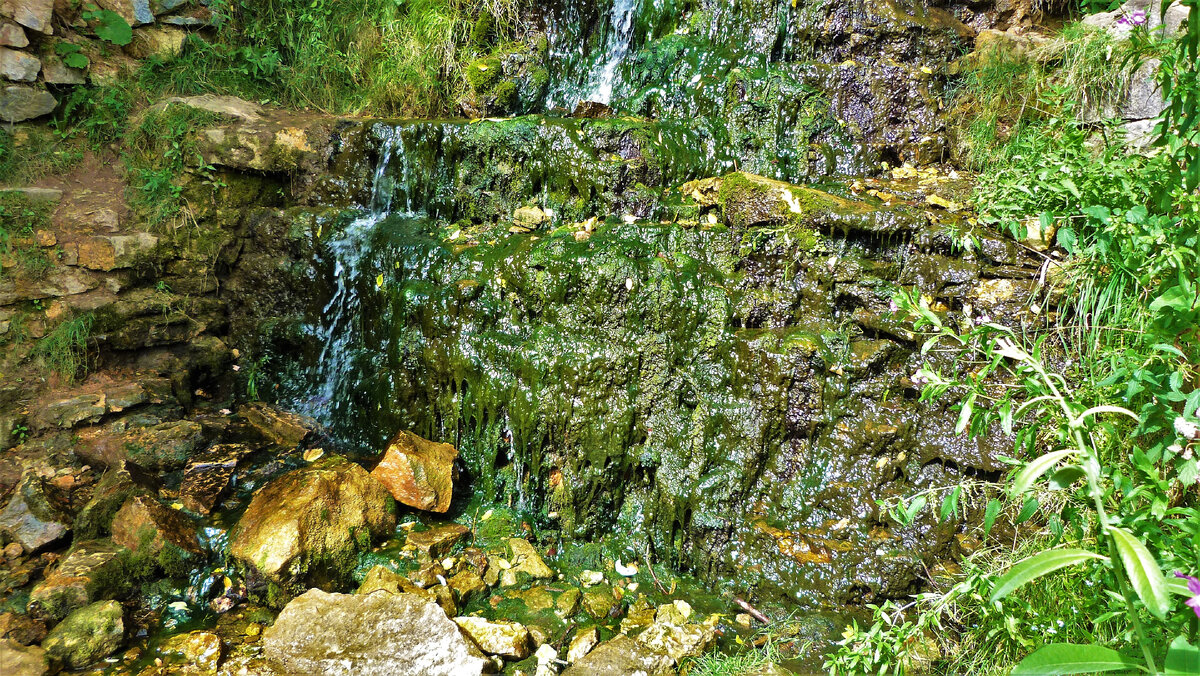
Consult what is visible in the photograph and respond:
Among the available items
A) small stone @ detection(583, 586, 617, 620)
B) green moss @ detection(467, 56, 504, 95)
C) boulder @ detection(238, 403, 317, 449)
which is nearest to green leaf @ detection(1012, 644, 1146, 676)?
small stone @ detection(583, 586, 617, 620)

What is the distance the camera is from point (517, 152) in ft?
16.7

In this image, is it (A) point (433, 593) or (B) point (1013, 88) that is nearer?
(A) point (433, 593)

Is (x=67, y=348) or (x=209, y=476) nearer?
(x=209, y=476)

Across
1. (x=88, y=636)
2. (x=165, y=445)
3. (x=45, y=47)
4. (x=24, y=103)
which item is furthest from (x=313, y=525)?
(x=45, y=47)

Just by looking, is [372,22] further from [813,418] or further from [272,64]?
[813,418]

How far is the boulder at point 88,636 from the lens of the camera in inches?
119

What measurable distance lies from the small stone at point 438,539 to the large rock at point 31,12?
5073 millimetres

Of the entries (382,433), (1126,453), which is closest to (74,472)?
(382,433)

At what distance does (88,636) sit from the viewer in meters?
3.08

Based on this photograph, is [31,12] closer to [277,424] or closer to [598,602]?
[277,424]

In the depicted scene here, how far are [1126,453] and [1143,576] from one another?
1.27 m

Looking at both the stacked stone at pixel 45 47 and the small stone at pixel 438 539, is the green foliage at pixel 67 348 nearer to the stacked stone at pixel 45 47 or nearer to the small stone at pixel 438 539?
the stacked stone at pixel 45 47

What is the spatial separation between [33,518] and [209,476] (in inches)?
34.2

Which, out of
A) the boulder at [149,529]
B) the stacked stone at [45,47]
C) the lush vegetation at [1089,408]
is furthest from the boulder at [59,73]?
the lush vegetation at [1089,408]
